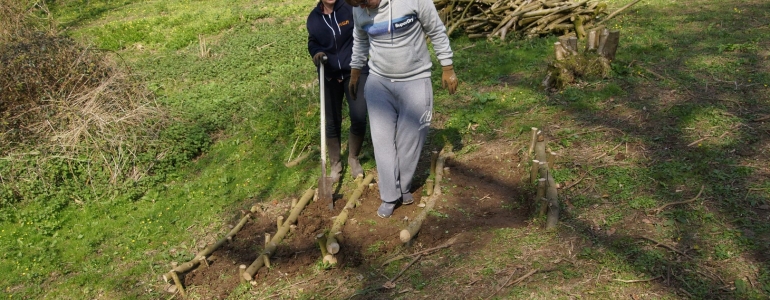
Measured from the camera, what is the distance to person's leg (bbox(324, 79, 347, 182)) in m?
5.90

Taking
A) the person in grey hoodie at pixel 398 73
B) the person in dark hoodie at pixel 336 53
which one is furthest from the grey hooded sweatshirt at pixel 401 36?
the person in dark hoodie at pixel 336 53

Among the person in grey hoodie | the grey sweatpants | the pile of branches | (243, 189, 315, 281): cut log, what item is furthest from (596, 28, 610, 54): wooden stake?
(243, 189, 315, 281): cut log

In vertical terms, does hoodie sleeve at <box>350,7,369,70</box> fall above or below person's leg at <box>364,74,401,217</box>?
above

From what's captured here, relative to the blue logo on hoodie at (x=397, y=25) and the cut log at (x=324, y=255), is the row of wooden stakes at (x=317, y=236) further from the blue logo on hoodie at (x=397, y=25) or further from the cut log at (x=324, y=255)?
the blue logo on hoodie at (x=397, y=25)

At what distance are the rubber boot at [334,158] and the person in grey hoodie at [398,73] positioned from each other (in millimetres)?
1212

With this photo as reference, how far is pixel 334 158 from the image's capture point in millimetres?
6301

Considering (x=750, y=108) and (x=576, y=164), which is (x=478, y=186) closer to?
(x=576, y=164)

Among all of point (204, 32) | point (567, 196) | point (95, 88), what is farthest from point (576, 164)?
point (204, 32)

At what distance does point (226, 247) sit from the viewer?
5.51m

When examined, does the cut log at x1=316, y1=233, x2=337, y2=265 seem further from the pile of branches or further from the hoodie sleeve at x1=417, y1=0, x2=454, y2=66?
the pile of branches

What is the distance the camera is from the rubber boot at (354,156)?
6.11 meters

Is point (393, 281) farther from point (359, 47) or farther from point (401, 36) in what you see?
point (359, 47)

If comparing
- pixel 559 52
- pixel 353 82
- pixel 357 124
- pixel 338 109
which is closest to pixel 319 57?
pixel 353 82

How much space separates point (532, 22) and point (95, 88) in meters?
6.61
